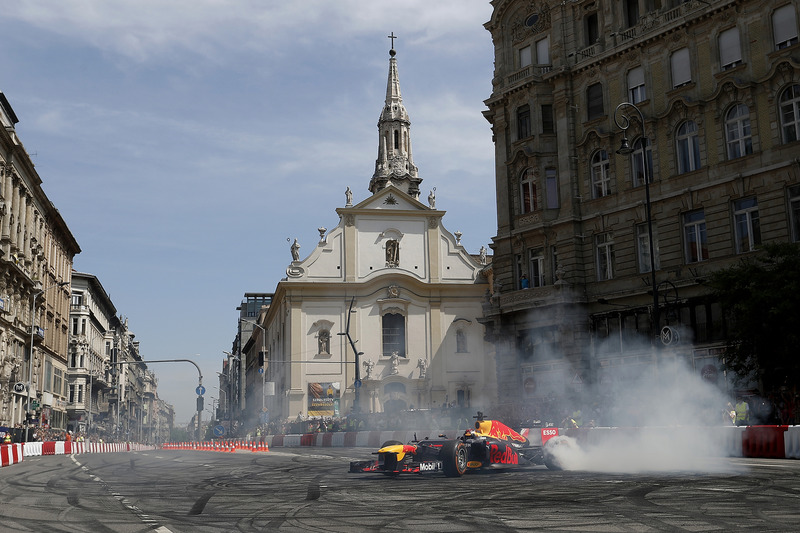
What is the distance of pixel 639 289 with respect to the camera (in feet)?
115

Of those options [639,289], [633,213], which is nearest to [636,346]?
[639,289]

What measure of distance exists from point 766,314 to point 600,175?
13.2m

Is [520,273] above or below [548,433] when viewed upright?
above

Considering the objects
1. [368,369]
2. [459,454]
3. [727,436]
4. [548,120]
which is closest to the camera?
[459,454]

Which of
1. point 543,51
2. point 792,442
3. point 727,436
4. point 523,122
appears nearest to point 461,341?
point 523,122

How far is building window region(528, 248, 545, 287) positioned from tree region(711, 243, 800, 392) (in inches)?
452

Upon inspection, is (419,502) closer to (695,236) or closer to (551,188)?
(695,236)

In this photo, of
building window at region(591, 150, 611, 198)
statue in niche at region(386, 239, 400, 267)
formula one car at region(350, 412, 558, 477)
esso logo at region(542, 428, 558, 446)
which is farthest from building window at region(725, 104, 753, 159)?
statue in niche at region(386, 239, 400, 267)

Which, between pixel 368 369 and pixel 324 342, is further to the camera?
Answer: pixel 324 342

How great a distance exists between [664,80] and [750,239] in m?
7.89

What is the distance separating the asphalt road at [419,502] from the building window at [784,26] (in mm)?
18852

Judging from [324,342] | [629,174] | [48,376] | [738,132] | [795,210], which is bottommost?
[48,376]

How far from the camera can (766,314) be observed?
26.5 m

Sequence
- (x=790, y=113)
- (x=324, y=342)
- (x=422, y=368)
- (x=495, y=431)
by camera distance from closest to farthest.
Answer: (x=495, y=431), (x=790, y=113), (x=324, y=342), (x=422, y=368)
